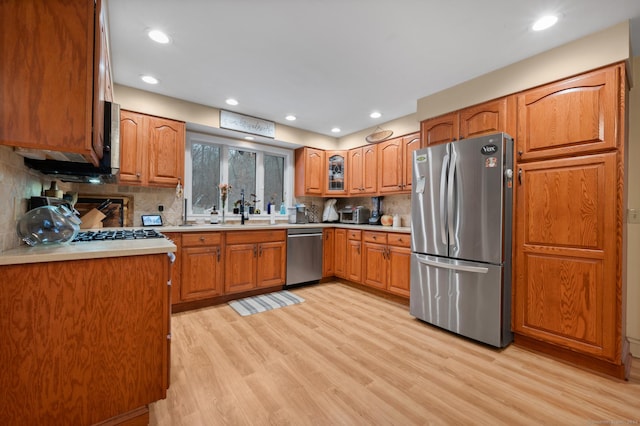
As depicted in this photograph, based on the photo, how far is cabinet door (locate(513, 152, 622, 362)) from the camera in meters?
1.86

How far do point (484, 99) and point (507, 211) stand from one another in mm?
1081

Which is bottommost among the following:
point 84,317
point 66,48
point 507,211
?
point 84,317

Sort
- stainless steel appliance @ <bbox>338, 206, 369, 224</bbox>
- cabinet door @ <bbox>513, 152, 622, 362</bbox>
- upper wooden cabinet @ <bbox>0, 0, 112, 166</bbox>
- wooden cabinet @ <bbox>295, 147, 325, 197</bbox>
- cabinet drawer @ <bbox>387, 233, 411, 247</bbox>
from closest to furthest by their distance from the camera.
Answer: upper wooden cabinet @ <bbox>0, 0, 112, 166</bbox> → cabinet door @ <bbox>513, 152, 622, 362</bbox> → cabinet drawer @ <bbox>387, 233, 411, 247</bbox> → stainless steel appliance @ <bbox>338, 206, 369, 224</bbox> → wooden cabinet @ <bbox>295, 147, 325, 197</bbox>

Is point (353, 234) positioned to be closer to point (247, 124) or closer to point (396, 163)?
point (396, 163)

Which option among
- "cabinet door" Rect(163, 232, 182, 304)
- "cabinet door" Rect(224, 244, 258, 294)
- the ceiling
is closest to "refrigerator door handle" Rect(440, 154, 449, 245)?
the ceiling

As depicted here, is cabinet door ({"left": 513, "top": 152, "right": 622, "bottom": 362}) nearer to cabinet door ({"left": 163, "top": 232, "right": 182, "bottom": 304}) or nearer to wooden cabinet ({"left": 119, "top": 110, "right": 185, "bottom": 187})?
cabinet door ({"left": 163, "top": 232, "right": 182, "bottom": 304})

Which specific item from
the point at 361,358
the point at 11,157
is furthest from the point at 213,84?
the point at 361,358

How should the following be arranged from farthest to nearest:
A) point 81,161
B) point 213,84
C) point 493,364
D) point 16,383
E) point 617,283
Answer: point 213,84 < point 493,364 < point 617,283 < point 81,161 < point 16,383

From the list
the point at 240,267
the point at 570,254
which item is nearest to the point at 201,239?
the point at 240,267

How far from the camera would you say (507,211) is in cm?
225

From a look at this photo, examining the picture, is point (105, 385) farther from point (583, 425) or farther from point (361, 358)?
point (583, 425)

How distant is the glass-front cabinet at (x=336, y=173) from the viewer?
14.9ft

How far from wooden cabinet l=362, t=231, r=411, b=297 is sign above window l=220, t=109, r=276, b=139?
6.64ft

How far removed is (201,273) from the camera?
3.04 meters
